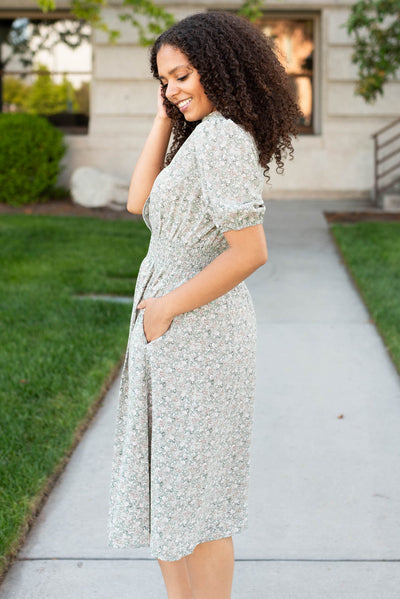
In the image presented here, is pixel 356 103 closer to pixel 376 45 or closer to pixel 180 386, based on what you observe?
pixel 376 45

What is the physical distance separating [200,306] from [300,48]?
1394cm

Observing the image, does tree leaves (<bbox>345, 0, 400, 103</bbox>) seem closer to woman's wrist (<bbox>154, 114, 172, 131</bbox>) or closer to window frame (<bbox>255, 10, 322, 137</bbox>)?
window frame (<bbox>255, 10, 322, 137</bbox>)

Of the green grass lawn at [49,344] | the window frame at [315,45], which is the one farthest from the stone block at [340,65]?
the green grass lawn at [49,344]

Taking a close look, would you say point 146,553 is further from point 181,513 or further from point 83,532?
point 181,513

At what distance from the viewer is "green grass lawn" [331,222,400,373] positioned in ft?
19.4

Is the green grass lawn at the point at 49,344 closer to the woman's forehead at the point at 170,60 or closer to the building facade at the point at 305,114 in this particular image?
the woman's forehead at the point at 170,60

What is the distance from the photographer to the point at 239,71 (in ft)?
6.59

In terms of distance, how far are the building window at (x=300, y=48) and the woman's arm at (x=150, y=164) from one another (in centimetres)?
1292

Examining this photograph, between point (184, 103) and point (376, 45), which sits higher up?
point (184, 103)

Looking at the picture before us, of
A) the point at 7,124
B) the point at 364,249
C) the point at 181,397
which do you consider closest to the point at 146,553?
the point at 181,397

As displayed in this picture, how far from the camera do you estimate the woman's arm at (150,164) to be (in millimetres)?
2314

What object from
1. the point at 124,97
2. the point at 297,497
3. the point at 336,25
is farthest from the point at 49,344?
the point at 336,25

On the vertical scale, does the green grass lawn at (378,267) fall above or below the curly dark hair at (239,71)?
below

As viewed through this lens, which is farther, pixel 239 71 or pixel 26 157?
pixel 26 157
